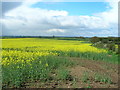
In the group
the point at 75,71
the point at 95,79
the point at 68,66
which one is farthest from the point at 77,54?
the point at 95,79

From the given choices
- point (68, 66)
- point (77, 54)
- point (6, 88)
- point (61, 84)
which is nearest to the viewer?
point (6, 88)

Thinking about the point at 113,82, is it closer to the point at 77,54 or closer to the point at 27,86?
the point at 27,86

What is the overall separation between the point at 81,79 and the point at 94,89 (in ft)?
3.28

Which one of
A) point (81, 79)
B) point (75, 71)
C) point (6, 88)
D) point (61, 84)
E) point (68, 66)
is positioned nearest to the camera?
point (6, 88)

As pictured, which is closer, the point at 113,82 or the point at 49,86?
the point at 49,86

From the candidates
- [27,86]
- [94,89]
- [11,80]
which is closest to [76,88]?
[94,89]

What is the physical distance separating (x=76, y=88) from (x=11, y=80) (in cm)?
234

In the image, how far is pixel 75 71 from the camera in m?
8.27

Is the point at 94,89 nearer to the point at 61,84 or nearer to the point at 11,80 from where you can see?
the point at 61,84

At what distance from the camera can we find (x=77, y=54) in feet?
48.0

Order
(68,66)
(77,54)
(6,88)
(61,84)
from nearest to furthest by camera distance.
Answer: (6,88) → (61,84) → (68,66) → (77,54)

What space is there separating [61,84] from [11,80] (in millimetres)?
1833

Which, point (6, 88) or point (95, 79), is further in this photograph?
point (95, 79)

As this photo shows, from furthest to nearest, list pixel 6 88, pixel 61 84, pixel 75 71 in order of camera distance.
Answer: pixel 75 71
pixel 61 84
pixel 6 88
